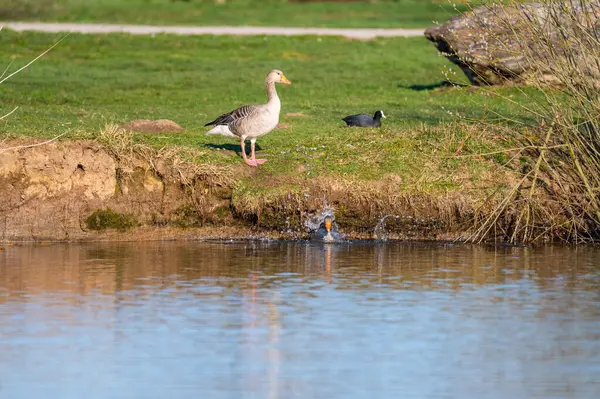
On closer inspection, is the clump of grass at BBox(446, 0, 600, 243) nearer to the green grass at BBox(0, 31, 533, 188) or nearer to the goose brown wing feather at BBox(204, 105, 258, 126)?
the green grass at BBox(0, 31, 533, 188)

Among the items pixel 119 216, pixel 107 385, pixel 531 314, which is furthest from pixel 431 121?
pixel 107 385

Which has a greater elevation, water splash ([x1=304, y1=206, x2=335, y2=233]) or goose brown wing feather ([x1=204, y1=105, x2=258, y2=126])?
goose brown wing feather ([x1=204, y1=105, x2=258, y2=126])

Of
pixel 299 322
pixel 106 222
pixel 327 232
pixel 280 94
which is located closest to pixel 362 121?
pixel 327 232

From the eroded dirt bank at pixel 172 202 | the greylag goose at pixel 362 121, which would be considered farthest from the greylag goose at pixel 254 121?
the greylag goose at pixel 362 121

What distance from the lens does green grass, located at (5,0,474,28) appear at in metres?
48.3

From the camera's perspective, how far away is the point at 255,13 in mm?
54375

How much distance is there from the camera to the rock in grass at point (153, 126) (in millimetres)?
20484

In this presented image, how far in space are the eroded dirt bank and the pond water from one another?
1.13 m

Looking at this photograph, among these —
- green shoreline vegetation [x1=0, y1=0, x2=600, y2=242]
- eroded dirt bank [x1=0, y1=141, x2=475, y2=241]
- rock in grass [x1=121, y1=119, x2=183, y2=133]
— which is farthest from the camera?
rock in grass [x1=121, y1=119, x2=183, y2=133]

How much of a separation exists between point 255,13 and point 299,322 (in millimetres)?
44062

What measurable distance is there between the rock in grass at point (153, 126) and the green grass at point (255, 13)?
22.6 meters

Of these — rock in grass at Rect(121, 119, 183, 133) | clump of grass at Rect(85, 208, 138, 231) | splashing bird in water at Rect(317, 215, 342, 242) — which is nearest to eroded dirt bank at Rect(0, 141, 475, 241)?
clump of grass at Rect(85, 208, 138, 231)

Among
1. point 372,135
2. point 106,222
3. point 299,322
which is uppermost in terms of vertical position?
point 372,135

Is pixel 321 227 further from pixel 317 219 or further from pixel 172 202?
pixel 172 202
